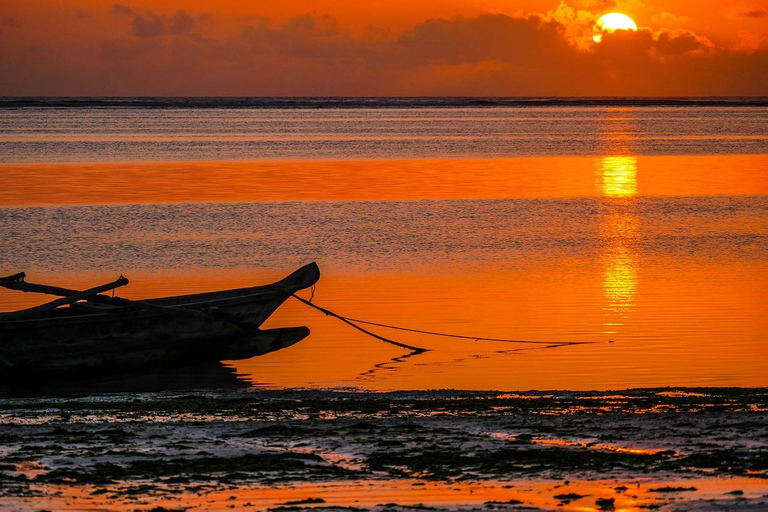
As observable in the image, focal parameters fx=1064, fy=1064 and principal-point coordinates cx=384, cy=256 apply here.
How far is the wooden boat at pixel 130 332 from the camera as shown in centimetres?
1235

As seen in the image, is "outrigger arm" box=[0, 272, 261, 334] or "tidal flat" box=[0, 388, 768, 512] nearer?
"tidal flat" box=[0, 388, 768, 512]

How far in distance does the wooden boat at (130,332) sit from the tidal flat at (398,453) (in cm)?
177

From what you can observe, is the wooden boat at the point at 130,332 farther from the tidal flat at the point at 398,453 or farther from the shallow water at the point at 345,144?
the shallow water at the point at 345,144

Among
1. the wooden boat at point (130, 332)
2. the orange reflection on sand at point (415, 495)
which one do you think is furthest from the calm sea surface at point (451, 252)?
the orange reflection on sand at point (415, 495)

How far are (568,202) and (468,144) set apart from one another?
121ft

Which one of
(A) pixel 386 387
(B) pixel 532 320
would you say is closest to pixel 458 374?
(A) pixel 386 387

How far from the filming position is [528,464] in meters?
7.58

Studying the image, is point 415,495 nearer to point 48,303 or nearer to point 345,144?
point 48,303

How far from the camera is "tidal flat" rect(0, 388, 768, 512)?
22.4ft

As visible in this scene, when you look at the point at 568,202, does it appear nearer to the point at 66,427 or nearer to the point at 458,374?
the point at 458,374

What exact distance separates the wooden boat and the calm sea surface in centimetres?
42

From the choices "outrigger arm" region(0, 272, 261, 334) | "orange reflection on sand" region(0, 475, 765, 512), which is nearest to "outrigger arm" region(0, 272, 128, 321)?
"outrigger arm" region(0, 272, 261, 334)

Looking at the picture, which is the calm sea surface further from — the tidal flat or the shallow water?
the shallow water

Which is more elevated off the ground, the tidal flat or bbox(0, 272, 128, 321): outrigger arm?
bbox(0, 272, 128, 321): outrigger arm
